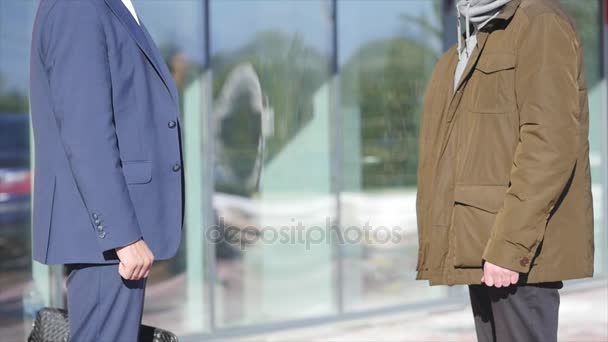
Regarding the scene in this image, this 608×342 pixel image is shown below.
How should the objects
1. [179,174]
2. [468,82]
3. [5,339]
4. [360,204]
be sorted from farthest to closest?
[360,204], [5,339], [468,82], [179,174]

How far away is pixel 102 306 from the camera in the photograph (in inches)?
89.9

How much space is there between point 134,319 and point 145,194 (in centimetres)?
34

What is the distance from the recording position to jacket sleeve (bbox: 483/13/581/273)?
8.09 feet

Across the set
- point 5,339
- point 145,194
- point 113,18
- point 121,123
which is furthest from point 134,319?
point 5,339

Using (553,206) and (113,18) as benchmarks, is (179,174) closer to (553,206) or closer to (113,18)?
(113,18)

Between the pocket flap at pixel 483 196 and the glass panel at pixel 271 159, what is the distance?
318 centimetres

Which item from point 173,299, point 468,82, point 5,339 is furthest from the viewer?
point 173,299

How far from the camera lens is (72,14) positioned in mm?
2291

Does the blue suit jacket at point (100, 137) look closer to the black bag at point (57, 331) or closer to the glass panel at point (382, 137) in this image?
the black bag at point (57, 331)

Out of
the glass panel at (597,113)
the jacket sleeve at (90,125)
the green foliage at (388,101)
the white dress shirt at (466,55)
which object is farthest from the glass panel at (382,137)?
the jacket sleeve at (90,125)

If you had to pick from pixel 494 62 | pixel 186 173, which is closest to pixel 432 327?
pixel 186 173

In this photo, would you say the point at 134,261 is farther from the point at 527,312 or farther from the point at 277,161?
the point at 277,161

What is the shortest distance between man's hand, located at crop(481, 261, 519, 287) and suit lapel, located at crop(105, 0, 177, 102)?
3.51 ft

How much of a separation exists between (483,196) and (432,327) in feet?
11.0
